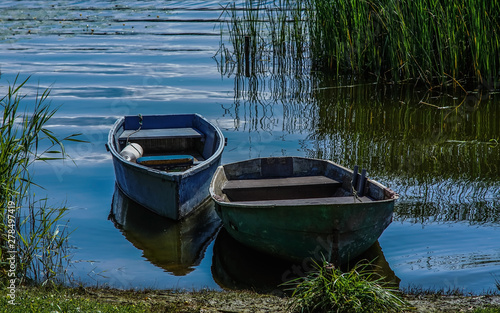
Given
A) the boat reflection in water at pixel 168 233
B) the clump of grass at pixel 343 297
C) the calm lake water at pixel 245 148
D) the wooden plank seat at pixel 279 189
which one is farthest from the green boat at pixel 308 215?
the clump of grass at pixel 343 297

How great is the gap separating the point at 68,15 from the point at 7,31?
3.59 meters

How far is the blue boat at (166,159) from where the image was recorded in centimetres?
707

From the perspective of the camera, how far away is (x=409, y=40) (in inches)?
457

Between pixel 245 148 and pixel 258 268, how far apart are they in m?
4.01

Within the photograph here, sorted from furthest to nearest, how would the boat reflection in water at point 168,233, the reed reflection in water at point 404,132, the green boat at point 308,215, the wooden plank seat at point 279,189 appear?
1. the reed reflection in water at point 404,132
2. the wooden plank seat at point 279,189
3. the boat reflection in water at point 168,233
4. the green boat at point 308,215

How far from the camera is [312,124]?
36.2 feet

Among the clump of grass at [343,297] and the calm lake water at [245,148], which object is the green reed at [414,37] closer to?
the calm lake water at [245,148]

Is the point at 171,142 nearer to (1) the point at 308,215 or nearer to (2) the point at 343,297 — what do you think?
(1) the point at 308,215

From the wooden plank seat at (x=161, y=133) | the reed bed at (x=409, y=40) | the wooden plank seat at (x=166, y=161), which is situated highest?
the reed bed at (x=409, y=40)

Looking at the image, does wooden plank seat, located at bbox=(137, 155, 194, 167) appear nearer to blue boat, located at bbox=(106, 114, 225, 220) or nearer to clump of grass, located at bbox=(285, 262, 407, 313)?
blue boat, located at bbox=(106, 114, 225, 220)

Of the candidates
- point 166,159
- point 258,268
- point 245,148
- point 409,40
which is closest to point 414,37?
point 409,40

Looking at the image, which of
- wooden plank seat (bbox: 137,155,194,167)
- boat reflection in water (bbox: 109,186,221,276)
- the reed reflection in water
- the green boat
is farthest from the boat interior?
the green boat

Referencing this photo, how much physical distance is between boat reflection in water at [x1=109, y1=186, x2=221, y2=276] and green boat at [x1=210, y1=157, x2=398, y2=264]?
0.54 meters

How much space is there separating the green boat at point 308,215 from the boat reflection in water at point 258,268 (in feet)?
0.50
